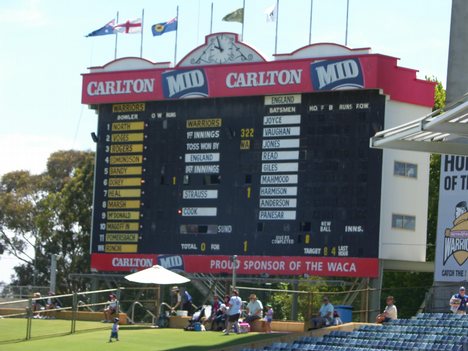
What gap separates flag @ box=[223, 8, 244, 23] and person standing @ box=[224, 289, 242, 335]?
32.2 ft

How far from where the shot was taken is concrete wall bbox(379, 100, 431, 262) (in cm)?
2980

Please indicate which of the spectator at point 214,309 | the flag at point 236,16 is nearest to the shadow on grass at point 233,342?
the spectator at point 214,309

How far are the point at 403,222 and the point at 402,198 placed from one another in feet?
1.87

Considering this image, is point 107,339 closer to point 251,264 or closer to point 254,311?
point 254,311

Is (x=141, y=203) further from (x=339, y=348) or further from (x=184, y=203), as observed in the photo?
(x=339, y=348)

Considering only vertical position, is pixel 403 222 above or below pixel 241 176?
below

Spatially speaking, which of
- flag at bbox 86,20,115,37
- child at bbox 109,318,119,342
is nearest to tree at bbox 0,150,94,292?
flag at bbox 86,20,115,37

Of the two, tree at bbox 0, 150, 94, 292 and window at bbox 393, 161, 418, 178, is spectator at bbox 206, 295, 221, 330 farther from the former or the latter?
tree at bbox 0, 150, 94, 292

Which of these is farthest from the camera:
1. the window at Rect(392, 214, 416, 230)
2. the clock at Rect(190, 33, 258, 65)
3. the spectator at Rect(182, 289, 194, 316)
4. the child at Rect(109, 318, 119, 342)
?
the clock at Rect(190, 33, 258, 65)

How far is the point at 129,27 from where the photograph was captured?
37.3 metres

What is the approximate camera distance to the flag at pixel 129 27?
37.2 metres

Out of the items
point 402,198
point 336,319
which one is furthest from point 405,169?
point 336,319

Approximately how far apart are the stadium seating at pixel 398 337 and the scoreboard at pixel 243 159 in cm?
462

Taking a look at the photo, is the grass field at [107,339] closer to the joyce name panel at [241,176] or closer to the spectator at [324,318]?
the spectator at [324,318]
